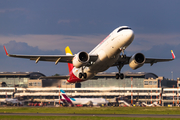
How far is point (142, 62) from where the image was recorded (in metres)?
46.2

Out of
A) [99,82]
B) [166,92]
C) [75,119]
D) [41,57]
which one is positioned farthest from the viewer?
[99,82]

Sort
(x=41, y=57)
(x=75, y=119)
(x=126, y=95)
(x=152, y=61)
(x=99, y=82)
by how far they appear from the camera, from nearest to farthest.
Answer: (x=75, y=119) → (x=41, y=57) → (x=152, y=61) → (x=126, y=95) → (x=99, y=82)

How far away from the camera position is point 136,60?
46.7 meters

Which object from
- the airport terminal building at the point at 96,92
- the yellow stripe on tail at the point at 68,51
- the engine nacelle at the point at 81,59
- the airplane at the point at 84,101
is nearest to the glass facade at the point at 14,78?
the airport terminal building at the point at 96,92

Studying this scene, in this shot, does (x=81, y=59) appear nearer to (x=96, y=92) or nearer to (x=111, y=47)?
(x=111, y=47)

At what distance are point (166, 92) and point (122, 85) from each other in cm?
1798

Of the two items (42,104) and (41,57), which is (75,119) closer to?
(41,57)

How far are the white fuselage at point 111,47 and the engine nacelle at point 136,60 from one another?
406cm

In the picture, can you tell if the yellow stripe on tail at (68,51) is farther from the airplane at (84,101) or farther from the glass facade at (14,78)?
the glass facade at (14,78)

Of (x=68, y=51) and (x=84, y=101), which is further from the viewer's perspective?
(x=84, y=101)

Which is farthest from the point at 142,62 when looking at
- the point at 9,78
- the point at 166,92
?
the point at 9,78

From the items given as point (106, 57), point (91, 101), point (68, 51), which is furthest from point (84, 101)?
point (106, 57)

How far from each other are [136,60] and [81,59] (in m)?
8.92

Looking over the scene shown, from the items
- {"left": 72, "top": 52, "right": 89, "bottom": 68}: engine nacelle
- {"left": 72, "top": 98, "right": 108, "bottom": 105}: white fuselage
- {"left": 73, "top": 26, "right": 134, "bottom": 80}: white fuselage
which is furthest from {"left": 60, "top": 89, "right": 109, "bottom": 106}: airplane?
{"left": 72, "top": 52, "right": 89, "bottom": 68}: engine nacelle
